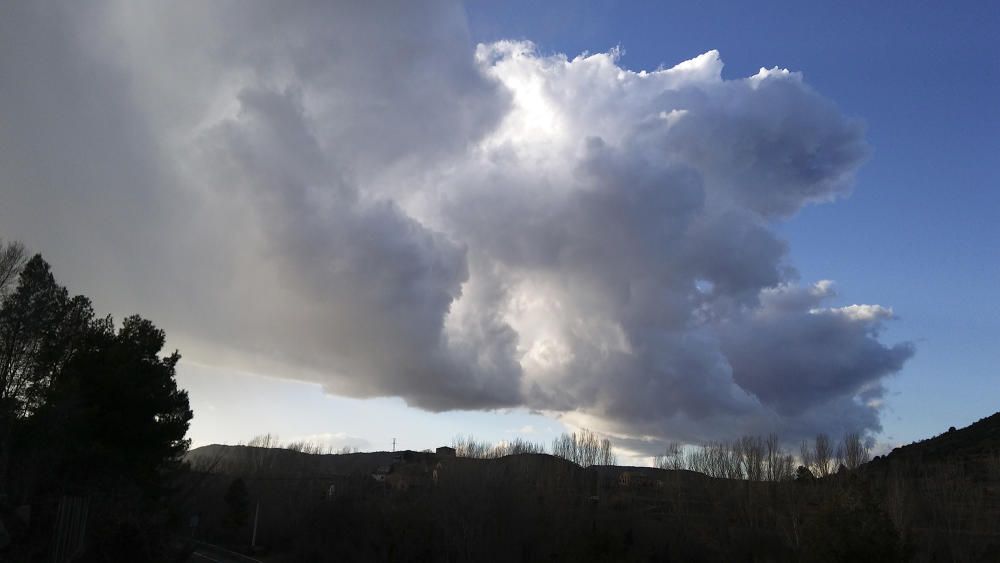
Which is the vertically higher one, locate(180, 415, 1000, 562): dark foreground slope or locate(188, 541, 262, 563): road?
locate(180, 415, 1000, 562): dark foreground slope

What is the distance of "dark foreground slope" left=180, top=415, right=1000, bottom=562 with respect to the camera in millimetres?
59031

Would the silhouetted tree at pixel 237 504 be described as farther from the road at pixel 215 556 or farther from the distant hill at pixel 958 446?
the distant hill at pixel 958 446

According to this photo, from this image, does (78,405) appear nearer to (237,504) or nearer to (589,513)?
(589,513)

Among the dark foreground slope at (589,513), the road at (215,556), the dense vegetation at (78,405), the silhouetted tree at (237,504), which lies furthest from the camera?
the silhouetted tree at (237,504)

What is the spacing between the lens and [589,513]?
71.8 meters

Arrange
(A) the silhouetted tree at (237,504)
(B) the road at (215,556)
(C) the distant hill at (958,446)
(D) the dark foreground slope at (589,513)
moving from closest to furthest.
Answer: (B) the road at (215,556)
(D) the dark foreground slope at (589,513)
(A) the silhouetted tree at (237,504)
(C) the distant hill at (958,446)

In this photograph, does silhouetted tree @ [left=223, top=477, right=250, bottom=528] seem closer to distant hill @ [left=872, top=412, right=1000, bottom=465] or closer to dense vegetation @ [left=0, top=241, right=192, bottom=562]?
dense vegetation @ [left=0, top=241, right=192, bottom=562]

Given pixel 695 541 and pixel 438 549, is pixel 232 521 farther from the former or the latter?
pixel 695 541

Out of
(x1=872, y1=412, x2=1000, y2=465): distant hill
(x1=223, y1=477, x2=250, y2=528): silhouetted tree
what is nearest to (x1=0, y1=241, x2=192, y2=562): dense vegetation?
(x1=223, y1=477, x2=250, y2=528): silhouetted tree

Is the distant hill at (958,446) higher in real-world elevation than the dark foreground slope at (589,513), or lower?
higher

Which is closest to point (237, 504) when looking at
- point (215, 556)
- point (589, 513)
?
point (215, 556)

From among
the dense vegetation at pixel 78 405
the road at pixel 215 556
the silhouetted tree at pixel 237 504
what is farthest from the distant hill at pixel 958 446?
the dense vegetation at pixel 78 405

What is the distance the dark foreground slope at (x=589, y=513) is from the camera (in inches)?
2324

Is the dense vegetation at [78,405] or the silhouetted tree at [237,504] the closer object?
the dense vegetation at [78,405]
